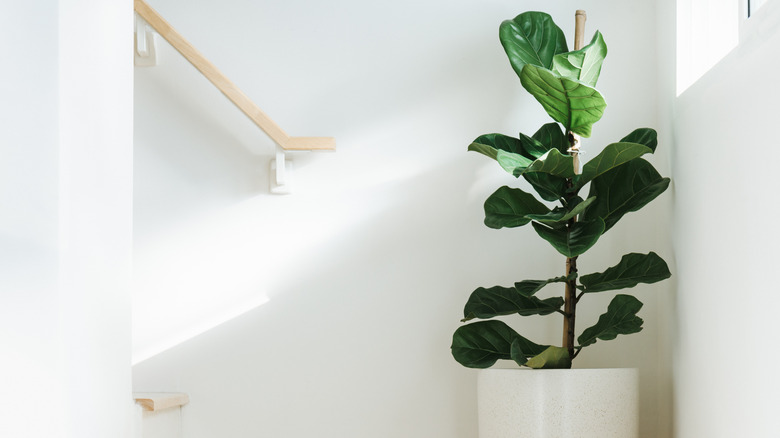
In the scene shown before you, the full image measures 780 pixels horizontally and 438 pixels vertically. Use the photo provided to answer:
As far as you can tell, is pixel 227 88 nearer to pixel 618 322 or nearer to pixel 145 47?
pixel 145 47

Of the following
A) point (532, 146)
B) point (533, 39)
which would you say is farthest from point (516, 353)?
point (533, 39)

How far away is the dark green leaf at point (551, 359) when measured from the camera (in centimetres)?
190

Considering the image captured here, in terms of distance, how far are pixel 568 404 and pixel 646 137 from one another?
72 cm

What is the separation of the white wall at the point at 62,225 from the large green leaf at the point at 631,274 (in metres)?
1.21

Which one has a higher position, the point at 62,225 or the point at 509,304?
the point at 62,225

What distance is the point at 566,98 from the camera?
6.39ft

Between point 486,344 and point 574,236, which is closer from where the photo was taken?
point 574,236

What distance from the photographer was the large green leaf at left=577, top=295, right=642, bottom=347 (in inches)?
77.3

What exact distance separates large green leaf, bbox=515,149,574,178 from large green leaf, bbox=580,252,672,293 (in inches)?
11.9

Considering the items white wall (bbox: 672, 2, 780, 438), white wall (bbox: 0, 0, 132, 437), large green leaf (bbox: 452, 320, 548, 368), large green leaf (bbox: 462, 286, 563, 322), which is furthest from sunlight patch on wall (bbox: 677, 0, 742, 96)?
white wall (bbox: 0, 0, 132, 437)

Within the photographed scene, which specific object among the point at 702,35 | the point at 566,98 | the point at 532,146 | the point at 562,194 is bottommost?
the point at 562,194

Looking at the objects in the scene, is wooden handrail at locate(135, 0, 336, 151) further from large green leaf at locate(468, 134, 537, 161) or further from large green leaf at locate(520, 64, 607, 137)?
large green leaf at locate(520, 64, 607, 137)

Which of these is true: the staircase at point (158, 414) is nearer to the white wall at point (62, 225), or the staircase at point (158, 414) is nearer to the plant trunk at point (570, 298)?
the white wall at point (62, 225)

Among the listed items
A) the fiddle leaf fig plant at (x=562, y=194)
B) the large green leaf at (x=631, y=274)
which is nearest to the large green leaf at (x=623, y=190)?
the fiddle leaf fig plant at (x=562, y=194)
